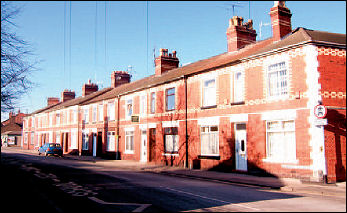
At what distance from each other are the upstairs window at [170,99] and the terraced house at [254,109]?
8 centimetres

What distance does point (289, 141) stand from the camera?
1642 centimetres

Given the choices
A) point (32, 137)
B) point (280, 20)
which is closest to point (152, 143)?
point (280, 20)

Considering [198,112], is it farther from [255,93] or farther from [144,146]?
[144,146]

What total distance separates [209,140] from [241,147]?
2874 mm

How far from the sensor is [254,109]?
18.2 m

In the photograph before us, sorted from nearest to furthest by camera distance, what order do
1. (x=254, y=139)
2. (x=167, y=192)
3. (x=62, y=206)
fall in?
(x=62, y=206) → (x=167, y=192) → (x=254, y=139)

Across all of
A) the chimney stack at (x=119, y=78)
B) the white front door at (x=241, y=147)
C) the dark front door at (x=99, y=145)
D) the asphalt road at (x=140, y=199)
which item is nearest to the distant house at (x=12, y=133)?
the chimney stack at (x=119, y=78)

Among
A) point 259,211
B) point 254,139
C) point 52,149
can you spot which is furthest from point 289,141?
point 52,149

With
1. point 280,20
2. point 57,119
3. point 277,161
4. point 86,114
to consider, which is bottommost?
point 277,161

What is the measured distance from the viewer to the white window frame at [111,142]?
33675 mm

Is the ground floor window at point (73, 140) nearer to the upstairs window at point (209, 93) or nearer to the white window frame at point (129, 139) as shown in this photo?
the white window frame at point (129, 139)

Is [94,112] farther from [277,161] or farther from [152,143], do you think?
[277,161]

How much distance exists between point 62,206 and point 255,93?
499 inches

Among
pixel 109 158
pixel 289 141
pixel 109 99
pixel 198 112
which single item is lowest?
pixel 109 158
